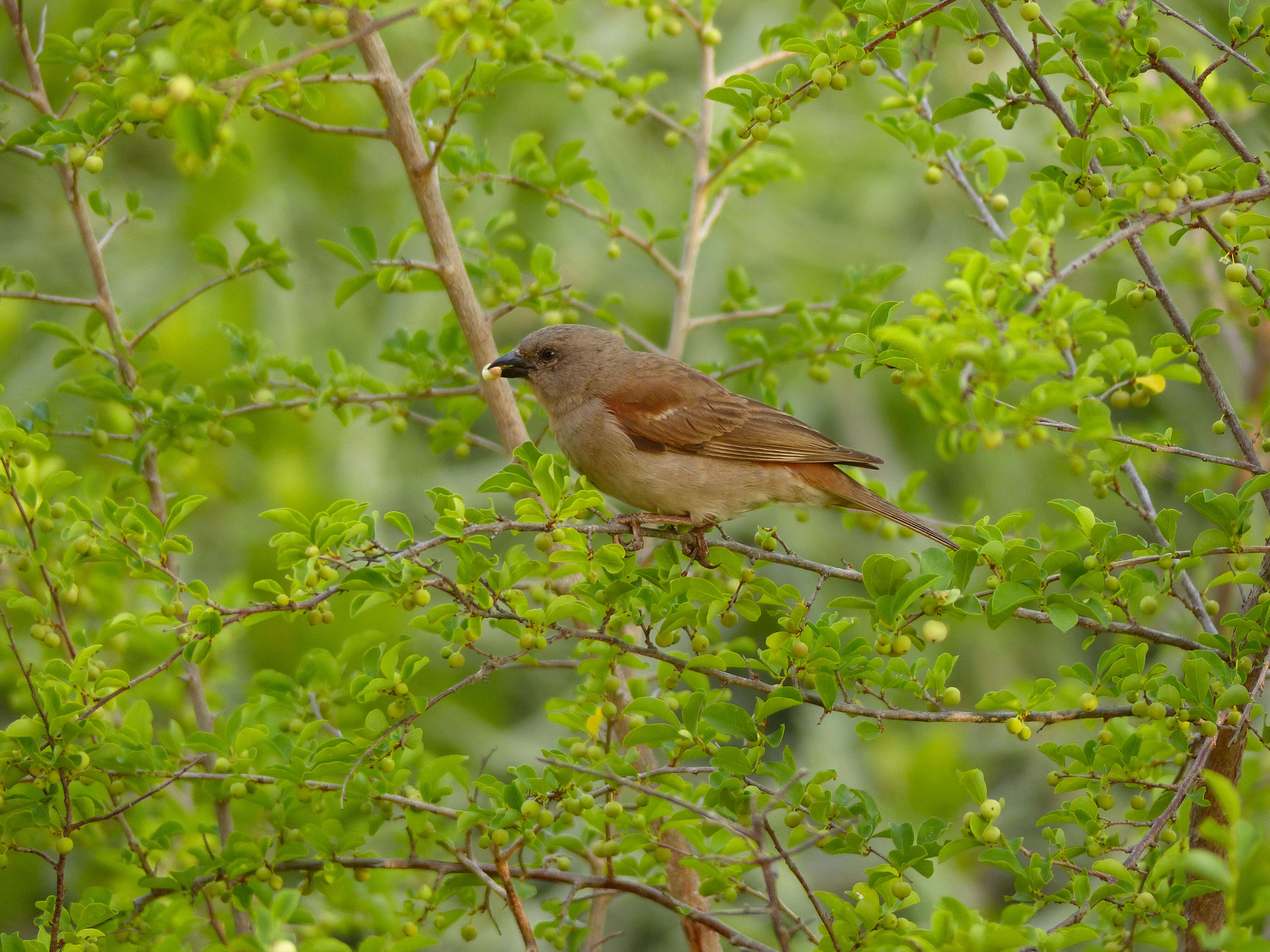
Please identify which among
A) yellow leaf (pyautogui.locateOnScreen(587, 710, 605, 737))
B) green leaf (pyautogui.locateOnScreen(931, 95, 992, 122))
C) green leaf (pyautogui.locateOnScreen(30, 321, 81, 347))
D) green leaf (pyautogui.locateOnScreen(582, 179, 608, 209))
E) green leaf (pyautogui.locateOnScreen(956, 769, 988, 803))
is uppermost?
green leaf (pyautogui.locateOnScreen(582, 179, 608, 209))

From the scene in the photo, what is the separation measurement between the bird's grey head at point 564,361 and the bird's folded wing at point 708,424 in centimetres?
15

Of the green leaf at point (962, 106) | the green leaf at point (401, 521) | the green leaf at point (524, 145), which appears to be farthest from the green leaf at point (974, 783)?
the green leaf at point (524, 145)

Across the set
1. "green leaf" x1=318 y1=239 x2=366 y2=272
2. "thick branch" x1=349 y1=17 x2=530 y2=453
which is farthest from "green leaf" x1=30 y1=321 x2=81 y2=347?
"thick branch" x1=349 y1=17 x2=530 y2=453

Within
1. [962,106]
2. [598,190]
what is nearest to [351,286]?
[598,190]

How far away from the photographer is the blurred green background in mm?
6117

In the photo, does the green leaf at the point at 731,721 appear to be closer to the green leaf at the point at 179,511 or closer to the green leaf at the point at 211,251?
the green leaf at the point at 179,511

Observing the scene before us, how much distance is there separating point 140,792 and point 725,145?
9.08 ft

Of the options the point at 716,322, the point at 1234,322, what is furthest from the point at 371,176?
the point at 1234,322

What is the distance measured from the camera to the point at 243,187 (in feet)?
21.9

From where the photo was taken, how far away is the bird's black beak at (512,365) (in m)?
4.06

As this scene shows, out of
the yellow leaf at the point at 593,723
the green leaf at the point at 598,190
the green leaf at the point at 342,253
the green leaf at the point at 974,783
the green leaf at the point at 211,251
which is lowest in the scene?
the green leaf at the point at 974,783

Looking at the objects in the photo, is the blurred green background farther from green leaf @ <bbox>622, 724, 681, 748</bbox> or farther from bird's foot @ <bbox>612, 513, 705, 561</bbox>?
green leaf @ <bbox>622, 724, 681, 748</bbox>

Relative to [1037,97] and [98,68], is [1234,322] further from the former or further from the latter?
[98,68]

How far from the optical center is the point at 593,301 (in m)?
8.08
